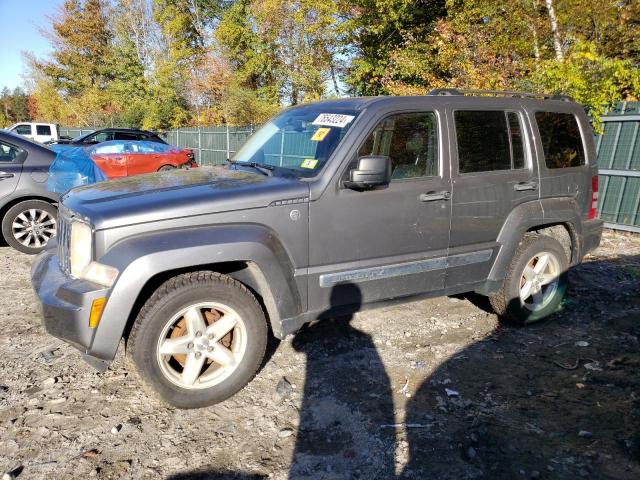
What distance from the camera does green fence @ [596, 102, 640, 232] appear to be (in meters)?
7.62

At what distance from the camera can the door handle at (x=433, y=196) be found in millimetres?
3475

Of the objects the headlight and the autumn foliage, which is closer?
the headlight

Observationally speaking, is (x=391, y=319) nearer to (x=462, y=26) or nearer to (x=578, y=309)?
(x=578, y=309)

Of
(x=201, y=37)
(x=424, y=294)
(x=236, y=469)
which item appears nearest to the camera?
(x=236, y=469)

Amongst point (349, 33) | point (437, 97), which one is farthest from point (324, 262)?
point (349, 33)

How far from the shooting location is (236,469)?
249cm

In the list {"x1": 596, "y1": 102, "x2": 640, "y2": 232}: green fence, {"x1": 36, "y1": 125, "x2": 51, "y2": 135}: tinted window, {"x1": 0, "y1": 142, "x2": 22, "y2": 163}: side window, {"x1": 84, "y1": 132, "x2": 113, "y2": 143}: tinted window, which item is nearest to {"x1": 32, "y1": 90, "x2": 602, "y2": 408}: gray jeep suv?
{"x1": 0, "y1": 142, "x2": 22, "y2": 163}: side window

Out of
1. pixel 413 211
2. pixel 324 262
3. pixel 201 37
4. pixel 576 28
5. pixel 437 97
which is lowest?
pixel 324 262

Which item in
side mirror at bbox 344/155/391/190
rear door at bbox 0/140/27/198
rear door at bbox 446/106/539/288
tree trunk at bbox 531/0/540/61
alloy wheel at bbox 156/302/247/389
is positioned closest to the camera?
alloy wheel at bbox 156/302/247/389

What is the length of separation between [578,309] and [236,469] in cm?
391

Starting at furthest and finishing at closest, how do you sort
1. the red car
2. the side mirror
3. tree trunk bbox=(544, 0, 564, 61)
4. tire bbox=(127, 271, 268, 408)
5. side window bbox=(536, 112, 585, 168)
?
tree trunk bbox=(544, 0, 564, 61) → the red car → side window bbox=(536, 112, 585, 168) → the side mirror → tire bbox=(127, 271, 268, 408)

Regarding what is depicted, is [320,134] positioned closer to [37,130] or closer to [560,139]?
[560,139]

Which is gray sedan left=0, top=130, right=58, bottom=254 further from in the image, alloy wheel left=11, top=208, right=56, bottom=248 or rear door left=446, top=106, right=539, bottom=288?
rear door left=446, top=106, right=539, bottom=288

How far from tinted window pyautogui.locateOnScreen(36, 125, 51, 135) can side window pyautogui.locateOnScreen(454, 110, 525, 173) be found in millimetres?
27544
